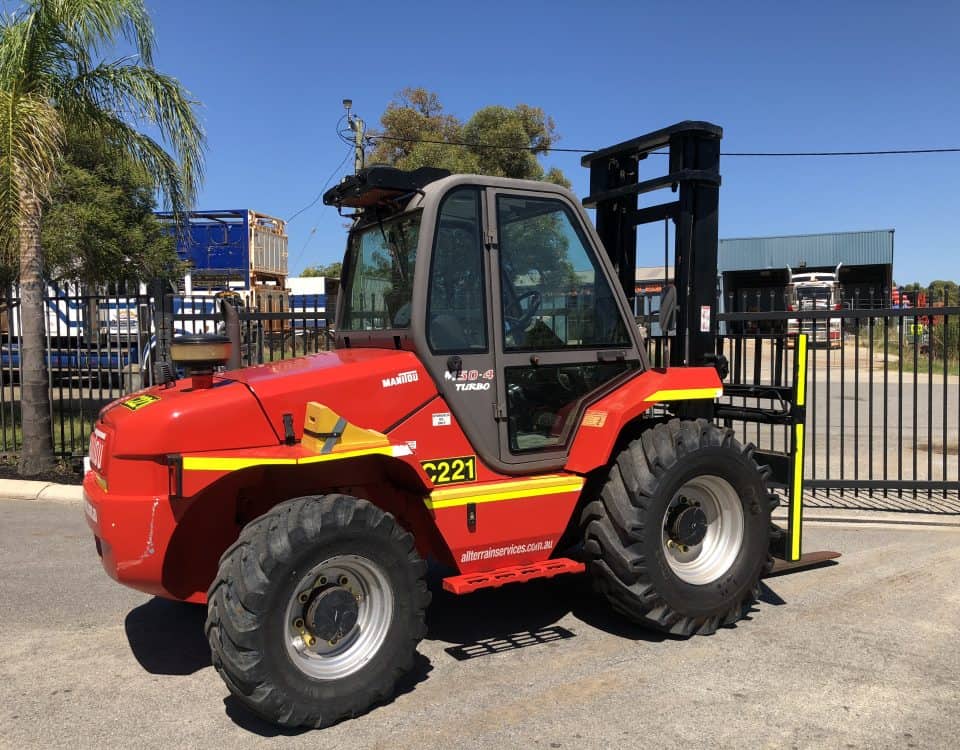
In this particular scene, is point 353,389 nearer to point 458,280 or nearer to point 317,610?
point 458,280

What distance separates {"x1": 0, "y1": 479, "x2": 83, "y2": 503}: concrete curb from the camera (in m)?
8.10

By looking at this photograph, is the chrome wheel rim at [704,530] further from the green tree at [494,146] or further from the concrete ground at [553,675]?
the green tree at [494,146]

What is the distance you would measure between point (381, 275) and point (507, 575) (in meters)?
1.78

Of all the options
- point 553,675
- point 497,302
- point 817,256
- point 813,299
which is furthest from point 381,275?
point 817,256

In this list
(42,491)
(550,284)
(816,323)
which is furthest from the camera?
(816,323)

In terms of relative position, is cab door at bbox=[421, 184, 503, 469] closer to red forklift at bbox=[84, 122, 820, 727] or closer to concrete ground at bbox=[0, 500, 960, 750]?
red forklift at bbox=[84, 122, 820, 727]

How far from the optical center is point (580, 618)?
4707mm

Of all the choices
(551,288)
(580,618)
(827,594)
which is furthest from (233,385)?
(827,594)

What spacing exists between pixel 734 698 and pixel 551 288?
88.5 inches

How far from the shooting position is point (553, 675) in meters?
3.92

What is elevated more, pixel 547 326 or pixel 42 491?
pixel 547 326

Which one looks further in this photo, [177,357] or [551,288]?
[551,288]

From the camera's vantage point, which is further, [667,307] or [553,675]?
[667,307]

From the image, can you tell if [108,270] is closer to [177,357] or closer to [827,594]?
[177,357]
